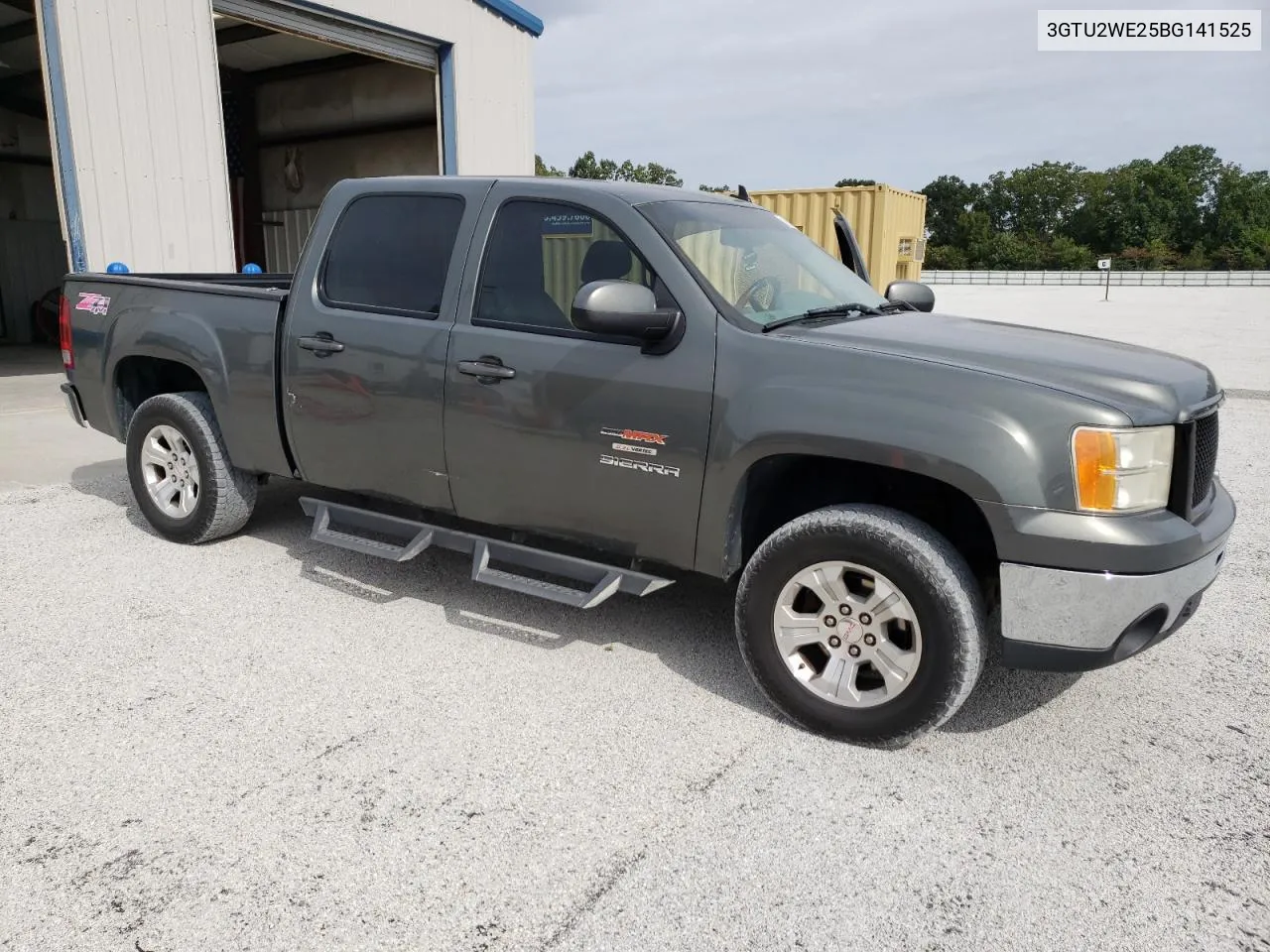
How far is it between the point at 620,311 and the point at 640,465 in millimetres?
583

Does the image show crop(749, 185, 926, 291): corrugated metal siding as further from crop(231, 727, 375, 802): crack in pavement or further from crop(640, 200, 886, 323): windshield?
crop(231, 727, 375, 802): crack in pavement

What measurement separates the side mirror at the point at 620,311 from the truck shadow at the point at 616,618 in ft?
4.50

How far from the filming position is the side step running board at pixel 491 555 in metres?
3.69

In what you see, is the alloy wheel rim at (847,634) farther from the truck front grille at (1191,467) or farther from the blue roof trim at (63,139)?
the blue roof trim at (63,139)

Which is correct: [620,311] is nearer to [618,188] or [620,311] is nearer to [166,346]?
[618,188]

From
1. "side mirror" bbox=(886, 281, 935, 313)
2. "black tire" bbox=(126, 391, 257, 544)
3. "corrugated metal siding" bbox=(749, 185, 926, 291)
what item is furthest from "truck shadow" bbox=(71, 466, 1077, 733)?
"corrugated metal siding" bbox=(749, 185, 926, 291)

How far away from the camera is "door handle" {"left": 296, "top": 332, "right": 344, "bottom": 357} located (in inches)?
171

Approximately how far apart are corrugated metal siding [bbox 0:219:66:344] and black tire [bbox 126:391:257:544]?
639 inches

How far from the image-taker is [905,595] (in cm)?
309

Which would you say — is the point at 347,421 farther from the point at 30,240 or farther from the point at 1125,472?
the point at 30,240

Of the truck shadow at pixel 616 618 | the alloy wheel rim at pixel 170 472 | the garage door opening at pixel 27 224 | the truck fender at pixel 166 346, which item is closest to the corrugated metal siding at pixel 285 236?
the garage door opening at pixel 27 224

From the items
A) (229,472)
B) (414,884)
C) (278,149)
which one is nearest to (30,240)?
(278,149)

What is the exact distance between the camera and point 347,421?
4.36m

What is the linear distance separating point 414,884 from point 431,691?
1.14m
